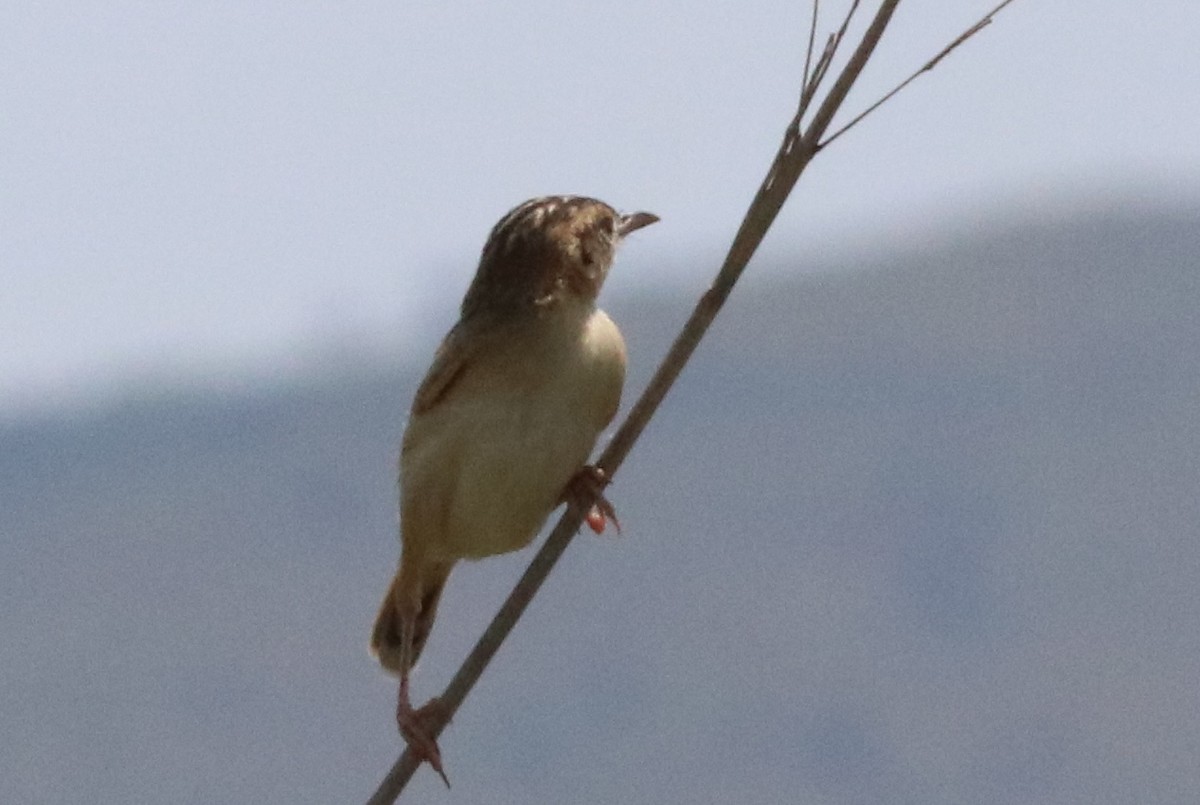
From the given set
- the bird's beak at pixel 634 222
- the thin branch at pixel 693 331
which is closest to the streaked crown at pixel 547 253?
the bird's beak at pixel 634 222

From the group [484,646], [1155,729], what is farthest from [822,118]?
[1155,729]

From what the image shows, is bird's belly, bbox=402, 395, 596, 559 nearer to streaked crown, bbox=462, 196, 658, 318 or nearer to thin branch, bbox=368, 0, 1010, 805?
streaked crown, bbox=462, 196, 658, 318

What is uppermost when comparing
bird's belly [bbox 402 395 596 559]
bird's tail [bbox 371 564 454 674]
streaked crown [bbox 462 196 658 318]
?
streaked crown [bbox 462 196 658 318]

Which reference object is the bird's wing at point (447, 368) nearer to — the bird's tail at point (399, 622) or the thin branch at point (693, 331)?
the bird's tail at point (399, 622)

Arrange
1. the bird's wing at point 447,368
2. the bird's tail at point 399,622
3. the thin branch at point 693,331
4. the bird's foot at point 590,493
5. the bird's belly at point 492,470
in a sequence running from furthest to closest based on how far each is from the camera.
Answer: the bird's tail at point 399,622 → the bird's wing at point 447,368 → the bird's belly at point 492,470 → the bird's foot at point 590,493 → the thin branch at point 693,331

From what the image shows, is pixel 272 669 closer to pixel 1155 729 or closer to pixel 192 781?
pixel 192 781

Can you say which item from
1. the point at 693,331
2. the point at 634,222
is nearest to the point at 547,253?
the point at 634,222

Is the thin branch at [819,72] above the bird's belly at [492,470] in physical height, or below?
above

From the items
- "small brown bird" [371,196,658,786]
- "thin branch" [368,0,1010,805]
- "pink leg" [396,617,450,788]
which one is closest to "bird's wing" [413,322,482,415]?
"small brown bird" [371,196,658,786]
